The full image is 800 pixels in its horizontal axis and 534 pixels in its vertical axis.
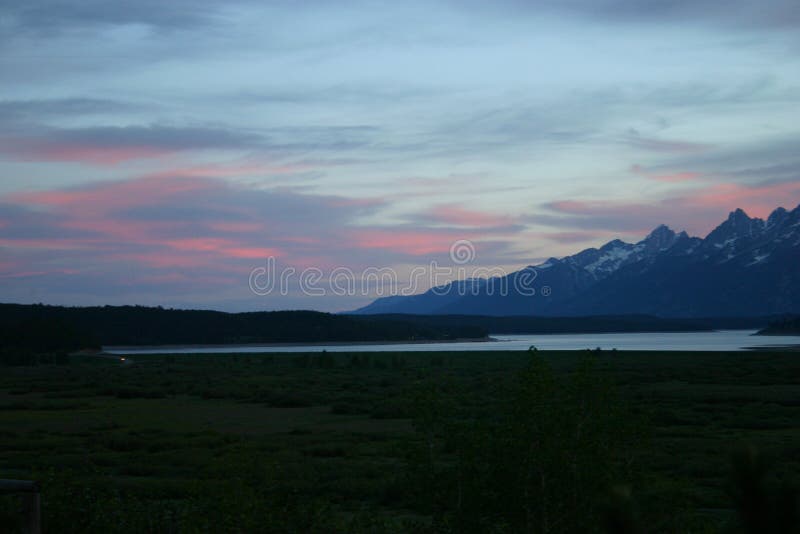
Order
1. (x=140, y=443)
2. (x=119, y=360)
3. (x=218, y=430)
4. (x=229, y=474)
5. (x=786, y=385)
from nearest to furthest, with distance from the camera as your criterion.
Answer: (x=229, y=474) < (x=140, y=443) < (x=218, y=430) < (x=786, y=385) < (x=119, y=360)

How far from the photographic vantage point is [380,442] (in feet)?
103

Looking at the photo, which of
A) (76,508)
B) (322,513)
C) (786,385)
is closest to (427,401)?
(322,513)

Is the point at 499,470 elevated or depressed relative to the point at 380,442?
elevated

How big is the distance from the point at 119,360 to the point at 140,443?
88608 millimetres

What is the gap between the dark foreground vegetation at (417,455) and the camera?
9.85m

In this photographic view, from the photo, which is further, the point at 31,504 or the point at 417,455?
the point at 417,455

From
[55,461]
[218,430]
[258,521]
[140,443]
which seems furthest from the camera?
[218,430]

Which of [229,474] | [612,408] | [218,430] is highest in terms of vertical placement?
[612,408]

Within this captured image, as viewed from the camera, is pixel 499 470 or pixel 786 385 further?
pixel 786 385

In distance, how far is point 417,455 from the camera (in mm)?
10352

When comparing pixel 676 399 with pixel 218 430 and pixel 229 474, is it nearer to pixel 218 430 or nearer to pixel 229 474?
pixel 218 430

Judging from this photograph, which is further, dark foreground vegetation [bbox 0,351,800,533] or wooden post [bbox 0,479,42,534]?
dark foreground vegetation [bbox 0,351,800,533]

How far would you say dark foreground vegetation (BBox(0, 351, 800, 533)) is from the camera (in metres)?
9.85

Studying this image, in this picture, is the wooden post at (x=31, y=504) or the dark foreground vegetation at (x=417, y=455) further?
the dark foreground vegetation at (x=417, y=455)
